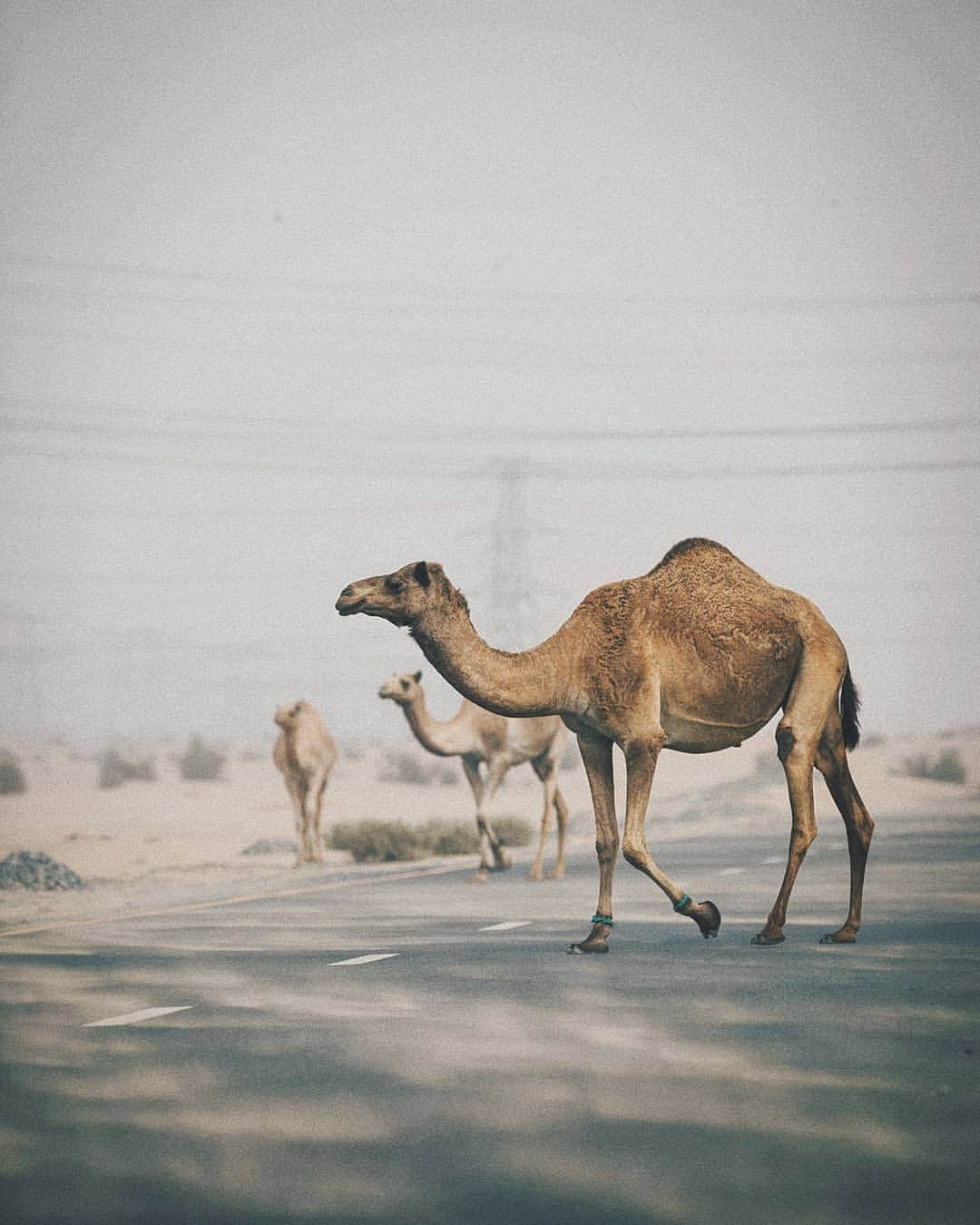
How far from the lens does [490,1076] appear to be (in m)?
9.56

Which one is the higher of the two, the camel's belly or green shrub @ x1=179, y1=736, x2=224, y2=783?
green shrub @ x1=179, y1=736, x2=224, y2=783

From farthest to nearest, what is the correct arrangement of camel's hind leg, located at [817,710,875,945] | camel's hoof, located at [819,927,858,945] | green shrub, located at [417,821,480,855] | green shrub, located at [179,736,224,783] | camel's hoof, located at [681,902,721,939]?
green shrub, located at [179,736,224,783] < green shrub, located at [417,821,480,855] < camel's hind leg, located at [817,710,875,945] < camel's hoof, located at [819,927,858,945] < camel's hoof, located at [681,902,721,939]

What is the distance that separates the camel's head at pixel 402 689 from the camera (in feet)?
85.5

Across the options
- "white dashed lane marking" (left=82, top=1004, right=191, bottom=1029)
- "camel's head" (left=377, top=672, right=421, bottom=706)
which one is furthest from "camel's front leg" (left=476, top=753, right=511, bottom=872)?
"white dashed lane marking" (left=82, top=1004, right=191, bottom=1029)

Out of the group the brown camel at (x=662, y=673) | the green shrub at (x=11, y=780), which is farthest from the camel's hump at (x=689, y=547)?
the green shrub at (x=11, y=780)

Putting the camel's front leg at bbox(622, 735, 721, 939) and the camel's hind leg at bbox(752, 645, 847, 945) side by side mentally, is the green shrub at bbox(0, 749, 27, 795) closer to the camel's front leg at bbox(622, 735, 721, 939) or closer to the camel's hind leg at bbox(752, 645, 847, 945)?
the camel's hind leg at bbox(752, 645, 847, 945)

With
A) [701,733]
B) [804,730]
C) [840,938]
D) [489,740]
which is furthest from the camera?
[489,740]

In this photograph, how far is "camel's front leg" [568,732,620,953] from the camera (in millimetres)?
14992

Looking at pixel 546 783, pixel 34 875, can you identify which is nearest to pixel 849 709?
pixel 546 783

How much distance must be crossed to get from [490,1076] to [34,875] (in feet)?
52.3

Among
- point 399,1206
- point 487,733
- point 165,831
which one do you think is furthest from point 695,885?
point 165,831

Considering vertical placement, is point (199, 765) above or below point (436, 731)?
above

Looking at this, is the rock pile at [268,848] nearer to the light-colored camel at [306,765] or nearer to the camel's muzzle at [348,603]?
the light-colored camel at [306,765]

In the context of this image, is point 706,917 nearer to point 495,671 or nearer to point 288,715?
point 495,671
